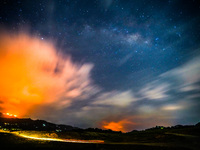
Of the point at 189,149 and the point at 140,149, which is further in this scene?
the point at 140,149

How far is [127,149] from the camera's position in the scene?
940 inches

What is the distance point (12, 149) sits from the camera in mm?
22359

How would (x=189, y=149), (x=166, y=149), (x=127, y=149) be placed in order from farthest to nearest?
(x=127, y=149) < (x=166, y=149) < (x=189, y=149)

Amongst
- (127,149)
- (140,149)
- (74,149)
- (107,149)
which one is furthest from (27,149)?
(140,149)

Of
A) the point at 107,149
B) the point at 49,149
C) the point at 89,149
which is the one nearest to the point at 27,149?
the point at 49,149

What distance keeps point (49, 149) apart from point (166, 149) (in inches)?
839

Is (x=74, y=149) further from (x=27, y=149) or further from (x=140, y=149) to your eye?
(x=140, y=149)

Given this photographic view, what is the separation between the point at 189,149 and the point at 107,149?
14.0 m

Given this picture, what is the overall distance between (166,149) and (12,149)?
90.6ft

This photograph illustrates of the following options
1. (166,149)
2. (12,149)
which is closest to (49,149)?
(12,149)

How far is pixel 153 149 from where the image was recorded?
2319 cm

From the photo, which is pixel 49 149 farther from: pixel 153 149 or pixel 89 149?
pixel 153 149

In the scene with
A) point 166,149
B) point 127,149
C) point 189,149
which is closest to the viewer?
point 189,149

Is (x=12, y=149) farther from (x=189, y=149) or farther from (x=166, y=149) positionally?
(x=189, y=149)
